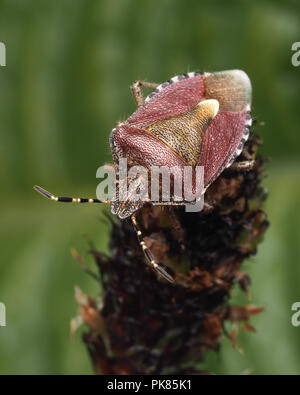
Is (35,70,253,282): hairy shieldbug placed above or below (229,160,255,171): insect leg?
above

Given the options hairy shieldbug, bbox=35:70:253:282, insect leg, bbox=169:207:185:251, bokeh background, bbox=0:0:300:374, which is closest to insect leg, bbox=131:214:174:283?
hairy shieldbug, bbox=35:70:253:282

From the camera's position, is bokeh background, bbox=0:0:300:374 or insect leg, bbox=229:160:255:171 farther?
bokeh background, bbox=0:0:300:374

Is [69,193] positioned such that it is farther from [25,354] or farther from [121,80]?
[25,354]

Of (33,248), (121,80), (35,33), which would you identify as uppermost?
(35,33)

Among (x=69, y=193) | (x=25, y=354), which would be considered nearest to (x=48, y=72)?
(x=69, y=193)

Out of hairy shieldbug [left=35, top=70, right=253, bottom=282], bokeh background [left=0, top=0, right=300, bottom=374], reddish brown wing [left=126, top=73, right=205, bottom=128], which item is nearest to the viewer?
hairy shieldbug [left=35, top=70, right=253, bottom=282]

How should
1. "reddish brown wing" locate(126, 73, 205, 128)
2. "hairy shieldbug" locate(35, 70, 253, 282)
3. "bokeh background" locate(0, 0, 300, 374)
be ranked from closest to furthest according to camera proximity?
"hairy shieldbug" locate(35, 70, 253, 282)
"reddish brown wing" locate(126, 73, 205, 128)
"bokeh background" locate(0, 0, 300, 374)

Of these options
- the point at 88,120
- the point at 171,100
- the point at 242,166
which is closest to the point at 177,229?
the point at 242,166

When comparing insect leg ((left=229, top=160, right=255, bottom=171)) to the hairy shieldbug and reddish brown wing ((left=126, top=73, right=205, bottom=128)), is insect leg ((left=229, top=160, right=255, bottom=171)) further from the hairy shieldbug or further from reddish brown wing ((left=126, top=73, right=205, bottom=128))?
reddish brown wing ((left=126, top=73, right=205, bottom=128))
